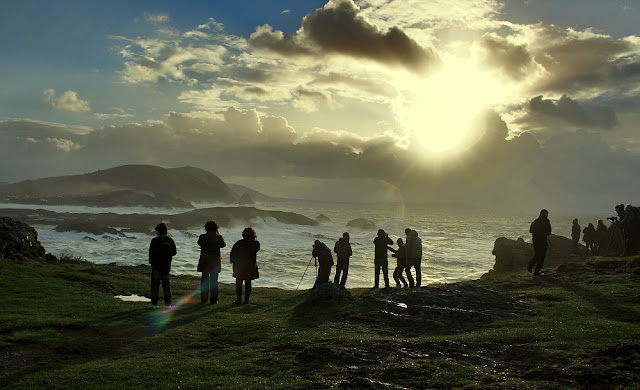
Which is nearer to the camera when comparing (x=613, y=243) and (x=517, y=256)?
(x=613, y=243)

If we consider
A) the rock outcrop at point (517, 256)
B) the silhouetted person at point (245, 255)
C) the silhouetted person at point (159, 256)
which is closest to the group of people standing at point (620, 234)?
the rock outcrop at point (517, 256)

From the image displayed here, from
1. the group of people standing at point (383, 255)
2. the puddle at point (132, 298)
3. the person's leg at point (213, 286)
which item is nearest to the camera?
the person's leg at point (213, 286)

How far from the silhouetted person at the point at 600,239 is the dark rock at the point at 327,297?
24006mm

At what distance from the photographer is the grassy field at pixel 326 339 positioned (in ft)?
21.4

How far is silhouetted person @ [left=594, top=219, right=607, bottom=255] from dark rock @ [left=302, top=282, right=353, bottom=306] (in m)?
24.0

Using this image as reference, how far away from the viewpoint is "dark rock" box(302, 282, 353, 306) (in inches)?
498

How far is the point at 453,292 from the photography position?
44.0 ft

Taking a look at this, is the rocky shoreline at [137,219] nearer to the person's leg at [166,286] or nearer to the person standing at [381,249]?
the person standing at [381,249]

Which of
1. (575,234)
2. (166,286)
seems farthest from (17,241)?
(575,234)

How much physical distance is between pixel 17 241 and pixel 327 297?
46.4ft

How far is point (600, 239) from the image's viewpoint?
29.3 meters

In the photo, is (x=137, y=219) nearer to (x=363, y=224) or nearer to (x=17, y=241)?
(x=363, y=224)

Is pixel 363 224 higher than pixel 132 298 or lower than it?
higher

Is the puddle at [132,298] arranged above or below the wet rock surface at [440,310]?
below
